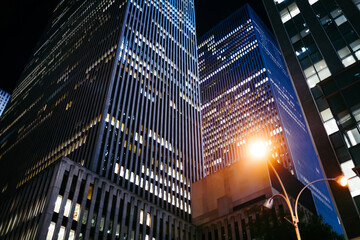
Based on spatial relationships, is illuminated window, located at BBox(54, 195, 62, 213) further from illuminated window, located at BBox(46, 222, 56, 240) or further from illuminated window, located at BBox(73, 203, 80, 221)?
illuminated window, located at BBox(73, 203, 80, 221)

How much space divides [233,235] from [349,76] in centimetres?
3941

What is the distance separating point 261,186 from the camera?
61969mm

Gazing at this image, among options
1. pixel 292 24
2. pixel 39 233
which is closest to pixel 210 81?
pixel 292 24

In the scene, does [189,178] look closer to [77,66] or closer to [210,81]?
[77,66]

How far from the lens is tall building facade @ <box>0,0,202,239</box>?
5309 centimetres

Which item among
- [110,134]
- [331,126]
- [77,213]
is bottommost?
[77,213]

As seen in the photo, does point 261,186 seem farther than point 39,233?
Yes

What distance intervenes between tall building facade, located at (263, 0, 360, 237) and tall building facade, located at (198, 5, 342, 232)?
300 ft

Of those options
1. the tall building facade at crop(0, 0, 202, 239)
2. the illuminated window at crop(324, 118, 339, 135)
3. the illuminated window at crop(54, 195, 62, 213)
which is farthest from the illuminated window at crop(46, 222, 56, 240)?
the illuminated window at crop(324, 118, 339, 135)

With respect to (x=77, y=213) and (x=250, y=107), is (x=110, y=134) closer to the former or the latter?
(x=77, y=213)

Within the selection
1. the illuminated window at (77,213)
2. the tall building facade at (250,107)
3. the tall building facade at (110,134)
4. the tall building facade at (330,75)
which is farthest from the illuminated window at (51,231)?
the tall building facade at (250,107)

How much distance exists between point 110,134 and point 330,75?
153ft

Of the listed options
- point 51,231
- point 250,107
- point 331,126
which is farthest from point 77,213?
point 250,107

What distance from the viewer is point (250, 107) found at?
158 meters
